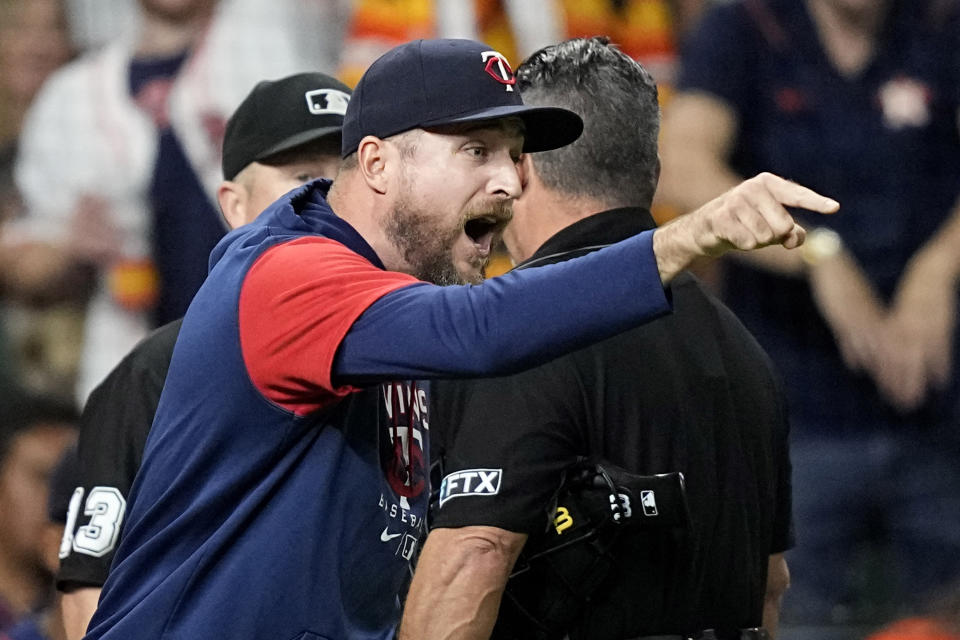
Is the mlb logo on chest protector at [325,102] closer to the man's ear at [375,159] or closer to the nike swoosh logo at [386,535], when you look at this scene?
the man's ear at [375,159]

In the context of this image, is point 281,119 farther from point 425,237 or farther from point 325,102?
point 425,237

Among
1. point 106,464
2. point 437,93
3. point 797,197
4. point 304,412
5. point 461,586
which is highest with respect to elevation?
point 437,93

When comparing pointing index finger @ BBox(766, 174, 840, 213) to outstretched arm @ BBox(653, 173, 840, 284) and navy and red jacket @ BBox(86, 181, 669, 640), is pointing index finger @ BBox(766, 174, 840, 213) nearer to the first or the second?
outstretched arm @ BBox(653, 173, 840, 284)

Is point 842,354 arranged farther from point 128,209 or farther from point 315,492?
point 315,492

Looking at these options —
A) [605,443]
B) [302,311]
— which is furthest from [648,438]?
[302,311]

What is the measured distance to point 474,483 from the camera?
2.38m

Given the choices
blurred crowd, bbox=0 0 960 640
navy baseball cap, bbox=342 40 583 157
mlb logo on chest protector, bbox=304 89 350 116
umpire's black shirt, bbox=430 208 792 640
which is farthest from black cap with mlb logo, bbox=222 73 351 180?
blurred crowd, bbox=0 0 960 640

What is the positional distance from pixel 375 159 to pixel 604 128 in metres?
0.57

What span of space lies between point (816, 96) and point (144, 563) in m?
3.61

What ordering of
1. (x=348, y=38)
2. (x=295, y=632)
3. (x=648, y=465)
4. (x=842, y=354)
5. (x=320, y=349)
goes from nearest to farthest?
1. (x=320, y=349)
2. (x=295, y=632)
3. (x=648, y=465)
4. (x=842, y=354)
5. (x=348, y=38)

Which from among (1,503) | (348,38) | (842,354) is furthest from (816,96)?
(1,503)

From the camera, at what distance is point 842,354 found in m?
5.02

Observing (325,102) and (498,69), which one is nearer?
(498,69)

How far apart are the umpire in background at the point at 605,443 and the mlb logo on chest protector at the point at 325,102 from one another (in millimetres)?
674
